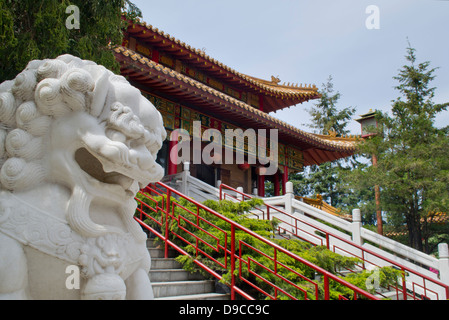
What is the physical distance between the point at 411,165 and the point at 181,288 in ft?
25.9

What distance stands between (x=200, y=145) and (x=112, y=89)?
9832 mm

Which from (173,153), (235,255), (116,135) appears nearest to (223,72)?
(173,153)

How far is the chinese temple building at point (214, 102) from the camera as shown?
9.03 metres

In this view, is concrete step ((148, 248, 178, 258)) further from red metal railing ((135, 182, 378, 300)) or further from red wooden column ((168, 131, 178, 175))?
red wooden column ((168, 131, 178, 175))

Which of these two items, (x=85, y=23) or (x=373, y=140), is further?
(x=373, y=140)

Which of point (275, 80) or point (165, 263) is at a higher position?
point (275, 80)

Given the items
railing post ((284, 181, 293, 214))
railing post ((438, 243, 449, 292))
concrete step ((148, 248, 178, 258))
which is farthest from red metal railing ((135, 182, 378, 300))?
railing post ((284, 181, 293, 214))

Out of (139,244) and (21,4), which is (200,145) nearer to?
(21,4)

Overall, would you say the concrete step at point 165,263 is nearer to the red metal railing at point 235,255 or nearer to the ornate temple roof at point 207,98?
the red metal railing at point 235,255

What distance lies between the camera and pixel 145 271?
191 cm

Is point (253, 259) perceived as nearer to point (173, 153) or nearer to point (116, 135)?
point (116, 135)

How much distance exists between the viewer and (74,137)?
171cm

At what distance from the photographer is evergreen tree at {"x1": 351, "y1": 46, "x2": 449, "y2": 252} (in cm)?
941

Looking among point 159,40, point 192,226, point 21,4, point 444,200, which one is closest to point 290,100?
point 159,40
